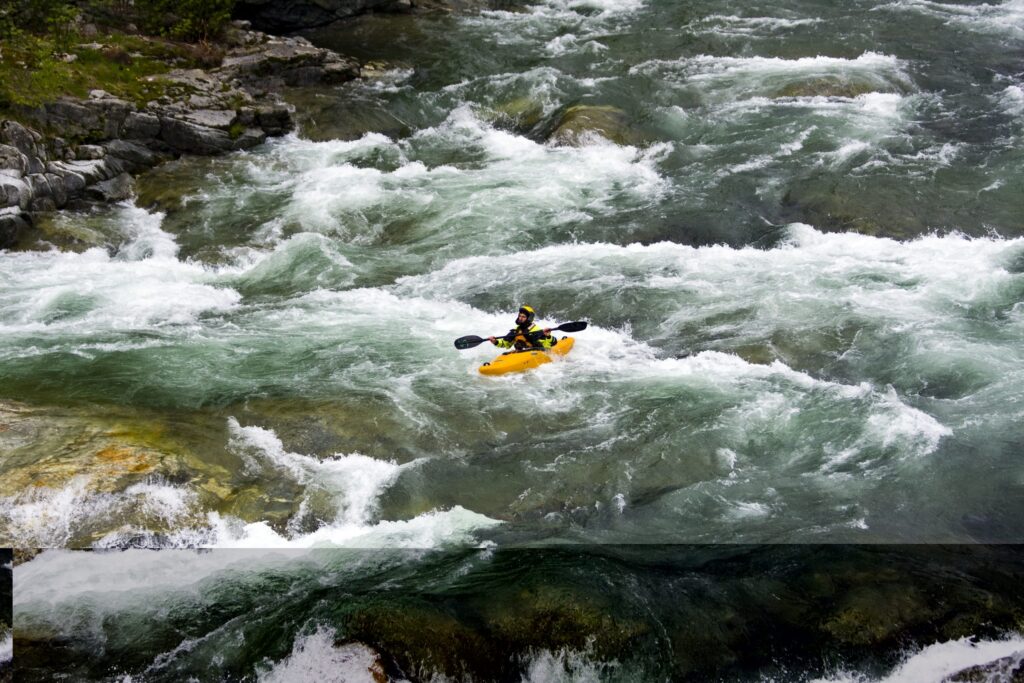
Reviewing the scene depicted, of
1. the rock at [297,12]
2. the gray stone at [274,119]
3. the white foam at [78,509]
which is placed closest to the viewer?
the white foam at [78,509]

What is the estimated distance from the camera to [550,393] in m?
9.36

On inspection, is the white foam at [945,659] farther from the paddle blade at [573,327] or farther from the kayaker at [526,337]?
the paddle blade at [573,327]

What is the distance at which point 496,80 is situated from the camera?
59.2 feet

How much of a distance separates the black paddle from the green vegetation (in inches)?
340

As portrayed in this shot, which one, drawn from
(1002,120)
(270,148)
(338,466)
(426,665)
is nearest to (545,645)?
(426,665)

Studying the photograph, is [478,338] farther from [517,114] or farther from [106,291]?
[517,114]

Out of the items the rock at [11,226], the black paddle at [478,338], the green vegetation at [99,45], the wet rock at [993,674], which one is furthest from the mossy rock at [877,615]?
the green vegetation at [99,45]

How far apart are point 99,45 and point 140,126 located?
282cm

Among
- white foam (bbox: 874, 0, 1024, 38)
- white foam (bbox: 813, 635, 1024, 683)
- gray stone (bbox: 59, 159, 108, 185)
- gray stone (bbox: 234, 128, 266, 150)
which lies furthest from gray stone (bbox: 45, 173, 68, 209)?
white foam (bbox: 874, 0, 1024, 38)

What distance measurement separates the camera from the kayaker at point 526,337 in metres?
9.76

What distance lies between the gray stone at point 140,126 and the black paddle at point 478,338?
808 centimetres

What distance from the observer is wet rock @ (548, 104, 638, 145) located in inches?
613

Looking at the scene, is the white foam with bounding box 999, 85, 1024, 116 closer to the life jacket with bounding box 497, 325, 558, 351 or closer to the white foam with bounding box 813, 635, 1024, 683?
the life jacket with bounding box 497, 325, 558, 351

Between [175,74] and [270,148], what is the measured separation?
2.36 metres
